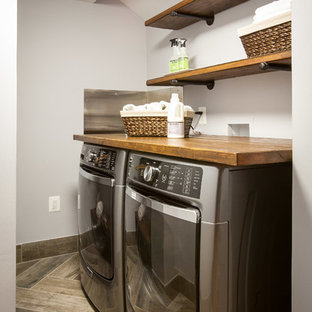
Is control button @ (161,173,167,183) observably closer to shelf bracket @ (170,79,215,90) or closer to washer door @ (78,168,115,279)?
washer door @ (78,168,115,279)

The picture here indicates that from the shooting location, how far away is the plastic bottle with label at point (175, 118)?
1666 mm

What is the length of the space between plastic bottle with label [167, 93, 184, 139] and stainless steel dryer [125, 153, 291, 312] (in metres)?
0.39

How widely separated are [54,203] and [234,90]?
63.5 inches

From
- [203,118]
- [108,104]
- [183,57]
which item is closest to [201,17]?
[183,57]

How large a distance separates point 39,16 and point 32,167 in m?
1.13

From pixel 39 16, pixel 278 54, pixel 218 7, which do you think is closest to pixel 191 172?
pixel 278 54

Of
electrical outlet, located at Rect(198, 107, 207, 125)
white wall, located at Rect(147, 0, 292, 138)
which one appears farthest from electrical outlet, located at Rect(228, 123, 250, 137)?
electrical outlet, located at Rect(198, 107, 207, 125)

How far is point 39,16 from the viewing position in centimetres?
263

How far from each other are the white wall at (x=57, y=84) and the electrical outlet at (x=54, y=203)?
34 mm

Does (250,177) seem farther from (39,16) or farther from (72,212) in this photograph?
(39,16)

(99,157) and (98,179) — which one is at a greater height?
(99,157)

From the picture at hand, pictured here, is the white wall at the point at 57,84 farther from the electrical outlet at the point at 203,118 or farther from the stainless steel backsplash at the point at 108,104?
the electrical outlet at the point at 203,118
